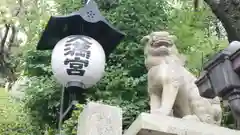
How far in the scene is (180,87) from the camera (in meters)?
4.58

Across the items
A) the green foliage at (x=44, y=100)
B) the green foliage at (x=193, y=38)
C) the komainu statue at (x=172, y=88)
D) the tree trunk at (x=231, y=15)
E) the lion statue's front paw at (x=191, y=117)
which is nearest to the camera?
the lion statue's front paw at (x=191, y=117)

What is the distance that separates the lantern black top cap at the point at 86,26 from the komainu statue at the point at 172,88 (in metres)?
0.93

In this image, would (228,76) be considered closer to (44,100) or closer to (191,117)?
(191,117)

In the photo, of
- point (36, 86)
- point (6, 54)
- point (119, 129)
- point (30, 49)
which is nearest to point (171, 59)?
point (119, 129)

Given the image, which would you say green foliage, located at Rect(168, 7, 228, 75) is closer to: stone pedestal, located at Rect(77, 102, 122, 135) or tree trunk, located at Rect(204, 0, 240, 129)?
tree trunk, located at Rect(204, 0, 240, 129)

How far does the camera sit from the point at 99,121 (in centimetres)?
438

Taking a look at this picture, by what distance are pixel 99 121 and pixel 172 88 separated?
26.2 inches

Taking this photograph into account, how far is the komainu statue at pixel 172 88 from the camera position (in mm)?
4512

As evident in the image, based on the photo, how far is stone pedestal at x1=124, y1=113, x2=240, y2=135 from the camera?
13.1ft

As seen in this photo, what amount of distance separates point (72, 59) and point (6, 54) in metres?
6.90

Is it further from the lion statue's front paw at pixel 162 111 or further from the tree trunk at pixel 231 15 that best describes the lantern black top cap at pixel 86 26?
the tree trunk at pixel 231 15

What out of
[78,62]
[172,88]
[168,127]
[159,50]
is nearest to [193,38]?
[78,62]

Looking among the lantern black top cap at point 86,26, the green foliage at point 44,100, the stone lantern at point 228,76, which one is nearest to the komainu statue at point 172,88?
the lantern black top cap at point 86,26

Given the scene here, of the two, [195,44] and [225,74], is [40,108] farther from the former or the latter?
[225,74]
